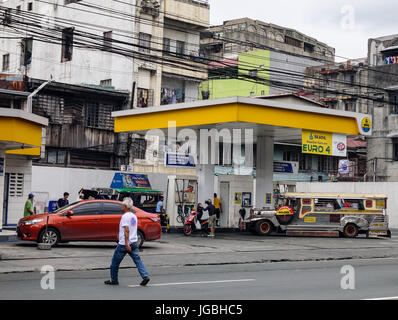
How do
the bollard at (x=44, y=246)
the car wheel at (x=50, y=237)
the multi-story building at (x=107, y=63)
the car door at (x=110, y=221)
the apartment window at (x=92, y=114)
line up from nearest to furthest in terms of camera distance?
the bollard at (x=44, y=246) < the car wheel at (x=50, y=237) < the car door at (x=110, y=221) < the multi-story building at (x=107, y=63) < the apartment window at (x=92, y=114)

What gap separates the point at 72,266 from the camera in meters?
16.6

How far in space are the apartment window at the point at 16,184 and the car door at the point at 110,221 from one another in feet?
27.6

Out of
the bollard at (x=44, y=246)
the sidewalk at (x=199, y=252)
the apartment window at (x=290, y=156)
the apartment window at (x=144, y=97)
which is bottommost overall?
the sidewalk at (x=199, y=252)

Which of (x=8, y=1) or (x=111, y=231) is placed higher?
(x=8, y=1)

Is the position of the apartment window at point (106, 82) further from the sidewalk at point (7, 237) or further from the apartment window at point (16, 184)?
the sidewalk at point (7, 237)

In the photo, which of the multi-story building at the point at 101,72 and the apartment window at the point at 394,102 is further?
the apartment window at the point at 394,102

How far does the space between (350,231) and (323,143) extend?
4.21 meters

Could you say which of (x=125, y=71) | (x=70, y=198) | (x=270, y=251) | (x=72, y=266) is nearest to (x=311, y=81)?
(x=125, y=71)

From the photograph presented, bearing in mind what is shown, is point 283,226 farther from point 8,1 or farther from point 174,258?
point 8,1

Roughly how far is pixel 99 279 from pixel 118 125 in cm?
1784

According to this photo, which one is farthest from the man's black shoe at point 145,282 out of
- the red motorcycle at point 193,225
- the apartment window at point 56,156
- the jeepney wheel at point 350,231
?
the apartment window at point 56,156

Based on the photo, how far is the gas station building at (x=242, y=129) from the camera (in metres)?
27.0

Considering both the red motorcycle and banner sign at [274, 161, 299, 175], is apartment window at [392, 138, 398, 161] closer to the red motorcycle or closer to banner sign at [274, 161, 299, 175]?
banner sign at [274, 161, 299, 175]

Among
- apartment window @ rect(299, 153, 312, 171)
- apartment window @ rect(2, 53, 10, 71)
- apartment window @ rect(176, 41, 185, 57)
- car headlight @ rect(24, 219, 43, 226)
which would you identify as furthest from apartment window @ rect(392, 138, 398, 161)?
car headlight @ rect(24, 219, 43, 226)
